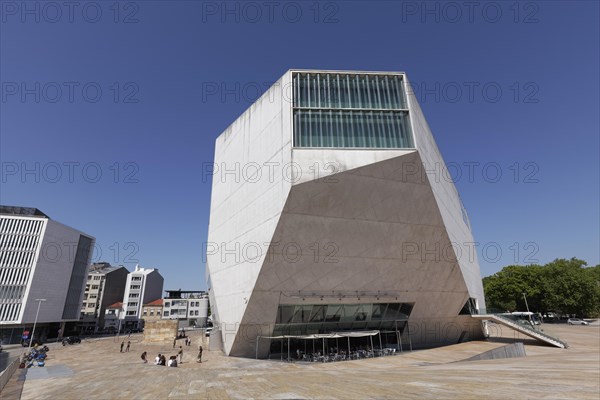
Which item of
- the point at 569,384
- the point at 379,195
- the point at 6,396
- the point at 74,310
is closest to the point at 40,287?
the point at 74,310

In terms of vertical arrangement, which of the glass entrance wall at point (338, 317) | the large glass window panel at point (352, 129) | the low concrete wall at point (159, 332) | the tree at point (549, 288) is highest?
the large glass window panel at point (352, 129)

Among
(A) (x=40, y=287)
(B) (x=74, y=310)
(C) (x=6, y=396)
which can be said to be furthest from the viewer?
(B) (x=74, y=310)

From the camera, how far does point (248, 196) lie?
96.0 ft

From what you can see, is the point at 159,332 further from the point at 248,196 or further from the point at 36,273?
the point at 248,196

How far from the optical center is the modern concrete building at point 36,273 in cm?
5419

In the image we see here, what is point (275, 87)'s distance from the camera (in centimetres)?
2811

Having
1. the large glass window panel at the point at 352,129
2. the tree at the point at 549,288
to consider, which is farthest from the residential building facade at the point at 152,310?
the large glass window panel at the point at 352,129

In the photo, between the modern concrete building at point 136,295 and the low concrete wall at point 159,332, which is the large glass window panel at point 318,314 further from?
the modern concrete building at point 136,295

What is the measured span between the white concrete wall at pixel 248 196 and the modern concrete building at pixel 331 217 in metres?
0.13

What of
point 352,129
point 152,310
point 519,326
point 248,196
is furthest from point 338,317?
point 152,310

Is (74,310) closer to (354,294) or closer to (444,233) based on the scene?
(354,294)

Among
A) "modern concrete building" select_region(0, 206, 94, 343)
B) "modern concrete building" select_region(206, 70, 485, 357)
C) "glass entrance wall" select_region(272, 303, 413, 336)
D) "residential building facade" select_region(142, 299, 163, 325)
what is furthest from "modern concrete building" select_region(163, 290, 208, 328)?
"glass entrance wall" select_region(272, 303, 413, 336)

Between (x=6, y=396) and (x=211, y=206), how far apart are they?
2814cm

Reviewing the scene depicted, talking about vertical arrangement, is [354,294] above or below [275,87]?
below
